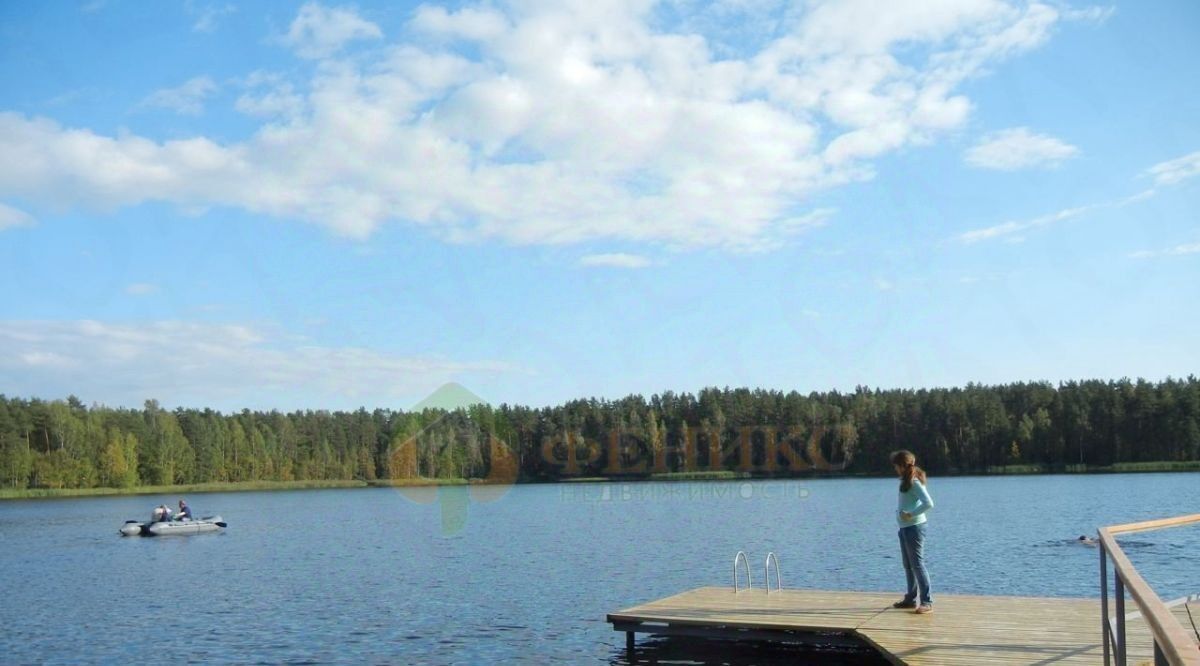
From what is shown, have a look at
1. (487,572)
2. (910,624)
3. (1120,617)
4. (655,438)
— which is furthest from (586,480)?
(1120,617)

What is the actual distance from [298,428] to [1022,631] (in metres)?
140

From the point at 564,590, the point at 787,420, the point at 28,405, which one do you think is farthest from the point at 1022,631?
the point at 28,405

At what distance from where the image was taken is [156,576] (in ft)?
115

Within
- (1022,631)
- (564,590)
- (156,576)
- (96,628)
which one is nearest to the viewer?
(1022,631)

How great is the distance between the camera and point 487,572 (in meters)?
32.4

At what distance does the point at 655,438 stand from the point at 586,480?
41.9 feet

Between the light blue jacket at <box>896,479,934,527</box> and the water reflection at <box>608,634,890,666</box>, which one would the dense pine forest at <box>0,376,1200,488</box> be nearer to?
the water reflection at <box>608,634,890,666</box>

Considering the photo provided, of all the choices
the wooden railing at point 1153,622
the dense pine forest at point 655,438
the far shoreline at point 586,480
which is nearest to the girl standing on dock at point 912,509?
the wooden railing at point 1153,622

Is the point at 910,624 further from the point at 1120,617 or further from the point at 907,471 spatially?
the point at 1120,617

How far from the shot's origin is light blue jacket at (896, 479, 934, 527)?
14086 millimetres

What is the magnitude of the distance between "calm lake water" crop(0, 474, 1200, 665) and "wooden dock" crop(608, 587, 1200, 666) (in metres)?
0.96

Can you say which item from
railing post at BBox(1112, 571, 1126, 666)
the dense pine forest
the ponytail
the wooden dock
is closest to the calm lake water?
the wooden dock

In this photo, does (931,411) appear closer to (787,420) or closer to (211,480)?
(787,420)

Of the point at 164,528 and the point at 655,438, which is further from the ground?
the point at 655,438
